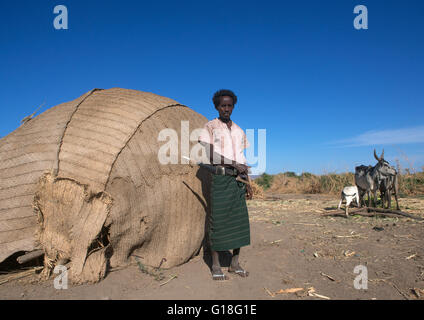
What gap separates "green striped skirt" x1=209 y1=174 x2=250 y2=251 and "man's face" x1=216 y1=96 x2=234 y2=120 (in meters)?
0.78

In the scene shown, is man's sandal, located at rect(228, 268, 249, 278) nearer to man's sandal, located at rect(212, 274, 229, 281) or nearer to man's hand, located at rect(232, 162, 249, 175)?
man's sandal, located at rect(212, 274, 229, 281)

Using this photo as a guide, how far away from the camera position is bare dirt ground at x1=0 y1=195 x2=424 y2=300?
2.90 meters

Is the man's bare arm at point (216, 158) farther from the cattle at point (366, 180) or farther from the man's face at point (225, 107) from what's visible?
the cattle at point (366, 180)

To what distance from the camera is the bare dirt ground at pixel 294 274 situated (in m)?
2.90

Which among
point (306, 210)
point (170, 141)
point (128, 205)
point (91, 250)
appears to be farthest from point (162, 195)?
point (306, 210)

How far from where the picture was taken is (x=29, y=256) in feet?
9.71

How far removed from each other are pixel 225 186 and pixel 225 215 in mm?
348

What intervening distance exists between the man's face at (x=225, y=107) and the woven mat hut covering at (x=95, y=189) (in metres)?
0.65

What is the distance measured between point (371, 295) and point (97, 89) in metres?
4.04

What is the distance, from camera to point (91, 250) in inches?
118

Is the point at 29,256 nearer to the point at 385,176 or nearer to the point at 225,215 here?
the point at 225,215

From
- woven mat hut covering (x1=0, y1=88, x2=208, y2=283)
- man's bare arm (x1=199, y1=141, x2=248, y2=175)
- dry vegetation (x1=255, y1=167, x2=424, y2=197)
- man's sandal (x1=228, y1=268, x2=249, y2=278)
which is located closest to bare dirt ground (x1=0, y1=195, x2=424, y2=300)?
man's sandal (x1=228, y1=268, x2=249, y2=278)

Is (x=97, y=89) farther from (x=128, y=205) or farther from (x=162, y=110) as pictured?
(x=128, y=205)

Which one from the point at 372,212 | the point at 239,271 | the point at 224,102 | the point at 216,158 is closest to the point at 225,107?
the point at 224,102
